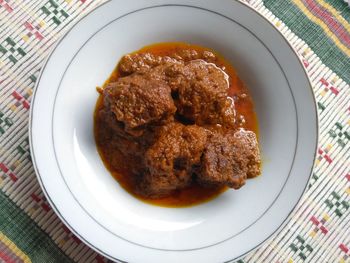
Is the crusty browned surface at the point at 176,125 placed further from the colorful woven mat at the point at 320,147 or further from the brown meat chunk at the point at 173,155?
the colorful woven mat at the point at 320,147

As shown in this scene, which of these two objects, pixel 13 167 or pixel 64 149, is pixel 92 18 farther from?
pixel 13 167

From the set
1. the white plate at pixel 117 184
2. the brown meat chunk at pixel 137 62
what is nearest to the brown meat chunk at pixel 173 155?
the white plate at pixel 117 184

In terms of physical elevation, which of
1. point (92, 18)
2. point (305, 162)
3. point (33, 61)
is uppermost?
point (305, 162)

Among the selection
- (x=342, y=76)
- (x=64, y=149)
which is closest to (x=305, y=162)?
(x=342, y=76)

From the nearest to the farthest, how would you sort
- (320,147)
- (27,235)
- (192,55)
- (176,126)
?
(176,126) → (27,235) → (192,55) → (320,147)

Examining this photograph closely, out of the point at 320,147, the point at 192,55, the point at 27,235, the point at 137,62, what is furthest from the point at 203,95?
the point at 27,235

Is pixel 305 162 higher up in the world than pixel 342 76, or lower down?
lower down

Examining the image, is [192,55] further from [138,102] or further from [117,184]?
[117,184]
